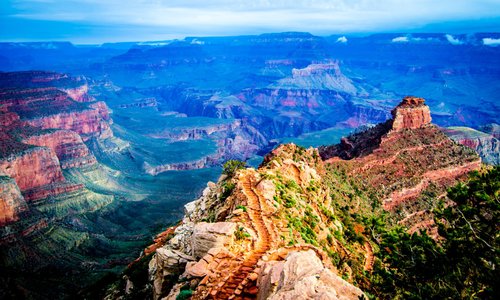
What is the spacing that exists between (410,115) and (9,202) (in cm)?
7394

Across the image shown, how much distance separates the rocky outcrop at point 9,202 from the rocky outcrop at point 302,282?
78.8 metres

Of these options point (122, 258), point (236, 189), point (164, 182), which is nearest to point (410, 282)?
point (236, 189)

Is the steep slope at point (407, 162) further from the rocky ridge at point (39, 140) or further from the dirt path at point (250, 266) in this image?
the rocky ridge at point (39, 140)

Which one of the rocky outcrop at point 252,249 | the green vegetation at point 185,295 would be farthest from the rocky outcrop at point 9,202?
the green vegetation at point 185,295

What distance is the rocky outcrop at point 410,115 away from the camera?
201ft

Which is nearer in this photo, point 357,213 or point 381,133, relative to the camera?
point 357,213

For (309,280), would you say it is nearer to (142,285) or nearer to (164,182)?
(142,285)

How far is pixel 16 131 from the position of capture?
374 feet

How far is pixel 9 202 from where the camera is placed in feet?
263

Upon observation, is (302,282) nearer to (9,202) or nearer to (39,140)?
(9,202)

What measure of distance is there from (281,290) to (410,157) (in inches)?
1922

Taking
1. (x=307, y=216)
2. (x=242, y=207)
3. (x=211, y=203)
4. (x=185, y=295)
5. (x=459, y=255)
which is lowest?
(x=211, y=203)

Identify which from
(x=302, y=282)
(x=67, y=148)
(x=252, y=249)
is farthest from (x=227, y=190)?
(x=67, y=148)

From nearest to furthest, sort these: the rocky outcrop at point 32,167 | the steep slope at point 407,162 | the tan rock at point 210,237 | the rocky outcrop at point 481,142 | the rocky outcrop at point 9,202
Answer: the tan rock at point 210,237, the steep slope at point 407,162, the rocky outcrop at point 9,202, the rocky outcrop at point 32,167, the rocky outcrop at point 481,142
